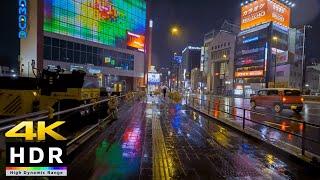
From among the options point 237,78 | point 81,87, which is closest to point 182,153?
point 81,87

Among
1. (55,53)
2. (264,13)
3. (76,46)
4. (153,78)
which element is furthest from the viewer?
(264,13)

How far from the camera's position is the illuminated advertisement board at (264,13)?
314ft

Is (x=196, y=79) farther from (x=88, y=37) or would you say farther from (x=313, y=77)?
(x=88, y=37)

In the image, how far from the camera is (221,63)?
127562 mm

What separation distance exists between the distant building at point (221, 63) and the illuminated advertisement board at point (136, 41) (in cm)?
3453

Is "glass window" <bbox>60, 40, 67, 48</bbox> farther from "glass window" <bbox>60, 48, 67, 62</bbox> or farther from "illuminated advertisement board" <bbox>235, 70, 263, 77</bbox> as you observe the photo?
"illuminated advertisement board" <bbox>235, 70, 263, 77</bbox>

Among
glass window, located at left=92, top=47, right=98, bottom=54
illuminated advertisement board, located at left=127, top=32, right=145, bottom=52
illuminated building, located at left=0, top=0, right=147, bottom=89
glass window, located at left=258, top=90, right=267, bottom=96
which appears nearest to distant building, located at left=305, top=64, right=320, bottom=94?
illuminated building, located at left=0, top=0, right=147, bottom=89

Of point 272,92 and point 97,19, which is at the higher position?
point 97,19

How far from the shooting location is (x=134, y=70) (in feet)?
293

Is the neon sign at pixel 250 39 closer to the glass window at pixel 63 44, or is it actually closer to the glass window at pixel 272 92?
the glass window at pixel 63 44

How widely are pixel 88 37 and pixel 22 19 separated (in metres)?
22.1

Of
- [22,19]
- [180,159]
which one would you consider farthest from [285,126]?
[22,19]

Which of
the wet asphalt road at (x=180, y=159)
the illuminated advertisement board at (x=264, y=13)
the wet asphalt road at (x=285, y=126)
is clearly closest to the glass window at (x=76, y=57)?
the wet asphalt road at (x=285, y=126)

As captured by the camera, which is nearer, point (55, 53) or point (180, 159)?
point (180, 159)
